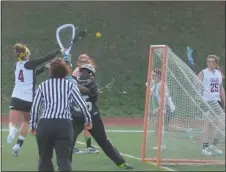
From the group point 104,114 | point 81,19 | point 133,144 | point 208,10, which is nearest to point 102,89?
point 104,114

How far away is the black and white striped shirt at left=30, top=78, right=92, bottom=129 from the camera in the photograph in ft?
25.6

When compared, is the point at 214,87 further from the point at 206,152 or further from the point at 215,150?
the point at 215,150

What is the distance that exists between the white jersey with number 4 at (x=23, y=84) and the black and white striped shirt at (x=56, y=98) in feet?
10.3

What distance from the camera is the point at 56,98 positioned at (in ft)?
25.8

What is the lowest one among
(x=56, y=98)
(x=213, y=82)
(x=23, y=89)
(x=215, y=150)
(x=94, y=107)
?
(x=215, y=150)

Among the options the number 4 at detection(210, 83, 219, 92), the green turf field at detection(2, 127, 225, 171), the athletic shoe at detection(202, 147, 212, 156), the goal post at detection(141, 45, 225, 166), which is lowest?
the green turf field at detection(2, 127, 225, 171)

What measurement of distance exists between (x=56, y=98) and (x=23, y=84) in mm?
3496

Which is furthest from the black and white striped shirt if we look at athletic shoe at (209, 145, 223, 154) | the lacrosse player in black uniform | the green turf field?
athletic shoe at (209, 145, 223, 154)

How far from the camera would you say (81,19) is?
2770 centimetres

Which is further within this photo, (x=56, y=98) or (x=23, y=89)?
(x=23, y=89)

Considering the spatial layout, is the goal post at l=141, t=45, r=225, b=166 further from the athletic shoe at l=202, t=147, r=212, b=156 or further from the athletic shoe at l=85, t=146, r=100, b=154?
the athletic shoe at l=85, t=146, r=100, b=154

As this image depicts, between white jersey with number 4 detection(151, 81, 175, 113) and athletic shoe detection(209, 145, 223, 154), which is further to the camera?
white jersey with number 4 detection(151, 81, 175, 113)

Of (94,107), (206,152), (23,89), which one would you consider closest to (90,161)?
(94,107)

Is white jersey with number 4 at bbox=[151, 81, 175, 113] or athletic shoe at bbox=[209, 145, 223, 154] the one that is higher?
white jersey with number 4 at bbox=[151, 81, 175, 113]
